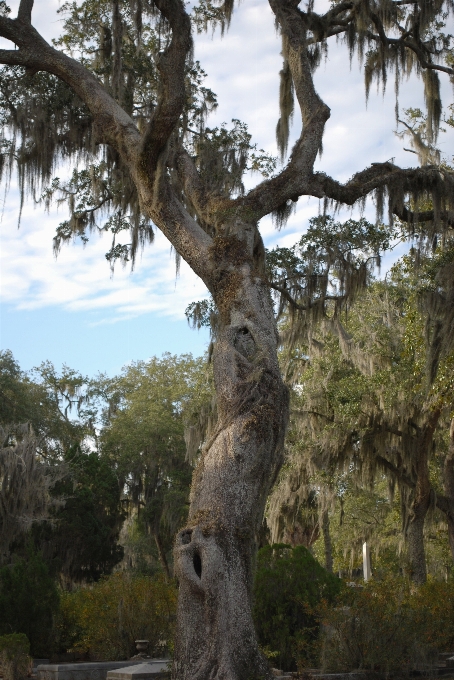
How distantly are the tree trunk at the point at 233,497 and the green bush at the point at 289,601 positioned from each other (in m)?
2.79

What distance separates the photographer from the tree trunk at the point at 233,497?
22.6ft

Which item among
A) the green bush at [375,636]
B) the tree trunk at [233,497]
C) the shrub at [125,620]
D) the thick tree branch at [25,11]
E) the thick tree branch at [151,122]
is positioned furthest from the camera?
the thick tree branch at [25,11]

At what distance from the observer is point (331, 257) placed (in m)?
12.3

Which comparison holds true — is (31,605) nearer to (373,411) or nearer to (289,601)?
(289,601)

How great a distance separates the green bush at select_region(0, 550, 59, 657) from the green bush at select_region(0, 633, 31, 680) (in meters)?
1.44

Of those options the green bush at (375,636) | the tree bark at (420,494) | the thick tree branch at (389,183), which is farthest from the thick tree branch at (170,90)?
the tree bark at (420,494)

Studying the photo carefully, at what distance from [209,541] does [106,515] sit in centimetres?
2716

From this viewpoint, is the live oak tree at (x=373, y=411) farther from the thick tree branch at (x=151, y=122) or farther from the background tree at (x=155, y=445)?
the background tree at (x=155, y=445)

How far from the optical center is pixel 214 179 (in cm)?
1198

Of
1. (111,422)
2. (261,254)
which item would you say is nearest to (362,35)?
(261,254)

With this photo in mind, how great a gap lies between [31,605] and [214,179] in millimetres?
7044

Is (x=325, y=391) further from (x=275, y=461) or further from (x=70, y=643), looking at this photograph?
(x=275, y=461)

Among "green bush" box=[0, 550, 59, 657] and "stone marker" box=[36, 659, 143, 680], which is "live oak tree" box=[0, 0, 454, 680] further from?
"green bush" box=[0, 550, 59, 657]

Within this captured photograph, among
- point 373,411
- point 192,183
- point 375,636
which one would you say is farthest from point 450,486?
point 192,183
